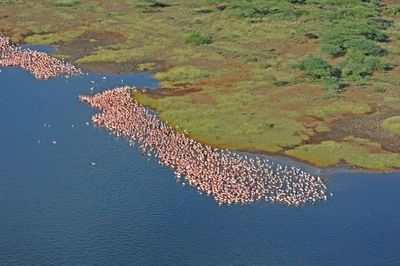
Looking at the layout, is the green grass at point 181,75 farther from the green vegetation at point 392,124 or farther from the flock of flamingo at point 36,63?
the green vegetation at point 392,124

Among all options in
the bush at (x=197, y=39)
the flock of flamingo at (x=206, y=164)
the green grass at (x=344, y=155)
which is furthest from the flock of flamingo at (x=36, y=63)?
the green grass at (x=344, y=155)

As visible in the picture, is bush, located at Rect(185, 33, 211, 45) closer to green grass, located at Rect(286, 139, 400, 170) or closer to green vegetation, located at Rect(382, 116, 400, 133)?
green vegetation, located at Rect(382, 116, 400, 133)

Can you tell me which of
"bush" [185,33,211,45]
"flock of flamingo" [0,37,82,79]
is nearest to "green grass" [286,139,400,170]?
"flock of flamingo" [0,37,82,79]

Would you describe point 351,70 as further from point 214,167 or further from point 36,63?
point 36,63

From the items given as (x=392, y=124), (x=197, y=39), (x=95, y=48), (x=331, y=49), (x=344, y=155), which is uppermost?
(x=197, y=39)

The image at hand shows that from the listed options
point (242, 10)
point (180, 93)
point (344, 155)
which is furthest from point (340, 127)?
point (242, 10)

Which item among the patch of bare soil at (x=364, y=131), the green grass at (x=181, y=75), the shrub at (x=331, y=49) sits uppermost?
the shrub at (x=331, y=49)

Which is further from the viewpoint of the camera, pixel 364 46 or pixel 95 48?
pixel 95 48
